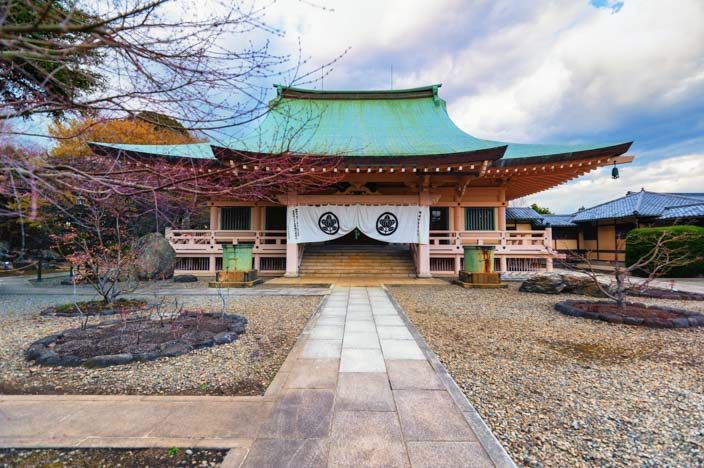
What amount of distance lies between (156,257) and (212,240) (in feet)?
6.27

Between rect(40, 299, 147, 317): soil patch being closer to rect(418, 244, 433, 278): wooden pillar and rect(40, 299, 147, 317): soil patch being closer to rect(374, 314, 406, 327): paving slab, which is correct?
rect(374, 314, 406, 327): paving slab

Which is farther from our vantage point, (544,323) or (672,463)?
(544,323)

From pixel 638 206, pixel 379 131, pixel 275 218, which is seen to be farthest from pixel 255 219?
pixel 638 206

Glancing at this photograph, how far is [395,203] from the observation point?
10195 mm

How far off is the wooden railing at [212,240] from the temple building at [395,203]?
38 mm

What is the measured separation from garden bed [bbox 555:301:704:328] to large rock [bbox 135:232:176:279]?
1111 centimetres

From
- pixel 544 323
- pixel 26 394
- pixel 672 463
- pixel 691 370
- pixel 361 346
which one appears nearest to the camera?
pixel 672 463

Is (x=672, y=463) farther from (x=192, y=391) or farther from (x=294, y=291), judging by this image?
(x=294, y=291)

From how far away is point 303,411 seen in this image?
7.05ft

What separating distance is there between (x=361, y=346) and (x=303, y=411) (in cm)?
160

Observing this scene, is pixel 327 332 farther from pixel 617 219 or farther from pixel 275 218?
pixel 617 219

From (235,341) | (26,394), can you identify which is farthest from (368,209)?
(26,394)

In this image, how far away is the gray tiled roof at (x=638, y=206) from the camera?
50.8ft

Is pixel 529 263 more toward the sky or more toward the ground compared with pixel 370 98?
more toward the ground
